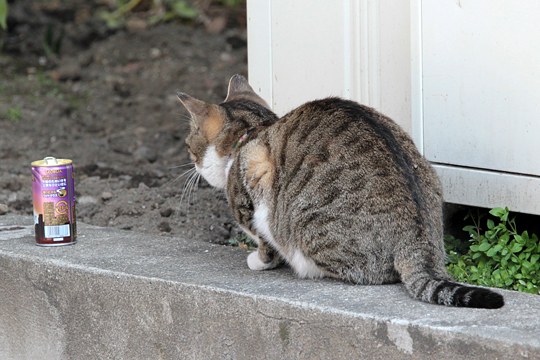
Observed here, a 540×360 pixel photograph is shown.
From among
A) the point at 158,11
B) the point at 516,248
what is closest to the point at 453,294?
the point at 516,248

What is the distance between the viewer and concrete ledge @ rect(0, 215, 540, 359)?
Answer: 305 cm

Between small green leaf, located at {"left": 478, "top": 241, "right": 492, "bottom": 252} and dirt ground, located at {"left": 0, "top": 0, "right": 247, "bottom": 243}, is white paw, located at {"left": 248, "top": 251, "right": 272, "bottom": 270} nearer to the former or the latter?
small green leaf, located at {"left": 478, "top": 241, "right": 492, "bottom": 252}

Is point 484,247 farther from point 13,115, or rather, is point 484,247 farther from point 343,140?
point 13,115

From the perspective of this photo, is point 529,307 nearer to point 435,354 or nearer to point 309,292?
point 435,354

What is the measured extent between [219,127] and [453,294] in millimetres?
1424

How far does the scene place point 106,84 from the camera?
756 centimetres

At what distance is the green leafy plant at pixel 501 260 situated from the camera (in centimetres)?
386

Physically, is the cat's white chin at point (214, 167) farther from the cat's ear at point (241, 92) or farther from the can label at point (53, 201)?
the can label at point (53, 201)

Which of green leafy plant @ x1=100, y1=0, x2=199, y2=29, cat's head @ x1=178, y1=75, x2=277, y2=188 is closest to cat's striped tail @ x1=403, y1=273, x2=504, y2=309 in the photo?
cat's head @ x1=178, y1=75, x2=277, y2=188

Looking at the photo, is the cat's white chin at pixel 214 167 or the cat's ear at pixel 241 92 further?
the cat's ear at pixel 241 92

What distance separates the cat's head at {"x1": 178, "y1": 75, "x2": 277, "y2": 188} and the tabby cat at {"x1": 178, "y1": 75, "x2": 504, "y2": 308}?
119mm

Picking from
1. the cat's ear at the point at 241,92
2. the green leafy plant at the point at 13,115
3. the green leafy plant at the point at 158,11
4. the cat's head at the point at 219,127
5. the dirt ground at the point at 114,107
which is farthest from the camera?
the green leafy plant at the point at 158,11

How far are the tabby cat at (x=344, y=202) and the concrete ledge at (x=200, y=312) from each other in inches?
2.8

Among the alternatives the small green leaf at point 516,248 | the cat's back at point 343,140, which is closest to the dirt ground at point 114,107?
the cat's back at point 343,140
